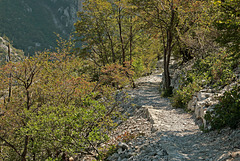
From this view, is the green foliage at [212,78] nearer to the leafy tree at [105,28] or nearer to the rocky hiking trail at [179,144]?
the rocky hiking trail at [179,144]

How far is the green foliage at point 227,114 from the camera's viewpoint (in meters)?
5.62

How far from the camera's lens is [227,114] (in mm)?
5863

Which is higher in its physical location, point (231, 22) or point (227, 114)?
point (231, 22)

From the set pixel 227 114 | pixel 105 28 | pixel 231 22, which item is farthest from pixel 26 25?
pixel 227 114

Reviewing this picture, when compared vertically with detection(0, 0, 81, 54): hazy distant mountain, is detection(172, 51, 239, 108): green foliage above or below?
below

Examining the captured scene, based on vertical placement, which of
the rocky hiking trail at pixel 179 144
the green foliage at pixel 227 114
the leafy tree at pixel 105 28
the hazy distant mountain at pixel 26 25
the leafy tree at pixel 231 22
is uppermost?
the hazy distant mountain at pixel 26 25

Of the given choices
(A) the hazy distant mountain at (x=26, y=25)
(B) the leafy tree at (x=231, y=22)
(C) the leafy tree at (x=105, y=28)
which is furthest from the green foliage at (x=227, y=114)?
(A) the hazy distant mountain at (x=26, y=25)

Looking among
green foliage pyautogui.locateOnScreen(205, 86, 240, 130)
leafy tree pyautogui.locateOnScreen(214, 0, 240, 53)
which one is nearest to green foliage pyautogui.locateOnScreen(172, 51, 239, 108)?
green foliage pyautogui.locateOnScreen(205, 86, 240, 130)

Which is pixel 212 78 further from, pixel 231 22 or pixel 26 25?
pixel 26 25

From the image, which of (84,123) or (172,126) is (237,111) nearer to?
(172,126)

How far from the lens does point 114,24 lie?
2086 cm

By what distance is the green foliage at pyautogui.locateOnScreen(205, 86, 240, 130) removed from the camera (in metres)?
5.62

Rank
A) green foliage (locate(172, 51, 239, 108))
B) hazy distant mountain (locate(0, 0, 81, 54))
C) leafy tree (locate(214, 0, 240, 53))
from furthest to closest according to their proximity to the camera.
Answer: hazy distant mountain (locate(0, 0, 81, 54))
green foliage (locate(172, 51, 239, 108))
leafy tree (locate(214, 0, 240, 53))

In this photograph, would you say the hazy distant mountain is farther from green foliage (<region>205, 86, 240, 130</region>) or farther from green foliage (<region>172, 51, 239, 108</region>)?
green foliage (<region>205, 86, 240, 130</region>)
